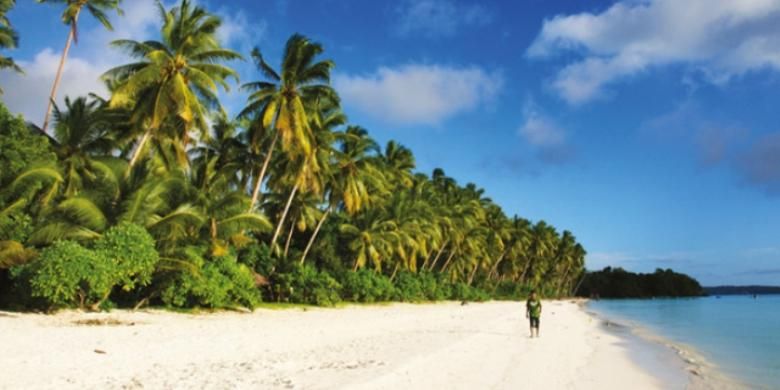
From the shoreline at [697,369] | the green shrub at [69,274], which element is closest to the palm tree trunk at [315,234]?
the green shrub at [69,274]

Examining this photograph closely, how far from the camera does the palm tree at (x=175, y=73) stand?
18.9 metres

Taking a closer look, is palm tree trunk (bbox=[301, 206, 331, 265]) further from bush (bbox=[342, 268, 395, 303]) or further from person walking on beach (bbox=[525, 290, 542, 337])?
person walking on beach (bbox=[525, 290, 542, 337])

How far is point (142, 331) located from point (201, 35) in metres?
12.5

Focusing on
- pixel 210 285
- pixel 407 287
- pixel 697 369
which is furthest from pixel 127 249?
pixel 407 287

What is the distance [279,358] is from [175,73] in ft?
45.7

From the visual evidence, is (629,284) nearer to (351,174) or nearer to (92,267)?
(351,174)

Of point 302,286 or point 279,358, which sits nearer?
point 279,358

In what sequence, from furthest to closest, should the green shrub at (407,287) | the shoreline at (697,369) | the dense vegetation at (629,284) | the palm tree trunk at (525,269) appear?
the dense vegetation at (629,284), the palm tree trunk at (525,269), the green shrub at (407,287), the shoreline at (697,369)

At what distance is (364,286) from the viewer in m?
31.8

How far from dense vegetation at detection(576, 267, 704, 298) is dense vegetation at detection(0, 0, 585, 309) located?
102 meters

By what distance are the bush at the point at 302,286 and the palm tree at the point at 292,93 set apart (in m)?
4.65

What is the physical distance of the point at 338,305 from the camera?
92.7 ft

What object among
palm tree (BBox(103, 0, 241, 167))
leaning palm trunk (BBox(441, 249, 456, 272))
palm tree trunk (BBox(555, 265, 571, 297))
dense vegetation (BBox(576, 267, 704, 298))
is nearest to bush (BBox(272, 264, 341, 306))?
palm tree (BBox(103, 0, 241, 167))

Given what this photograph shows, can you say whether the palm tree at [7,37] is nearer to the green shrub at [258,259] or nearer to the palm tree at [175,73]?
the palm tree at [175,73]
